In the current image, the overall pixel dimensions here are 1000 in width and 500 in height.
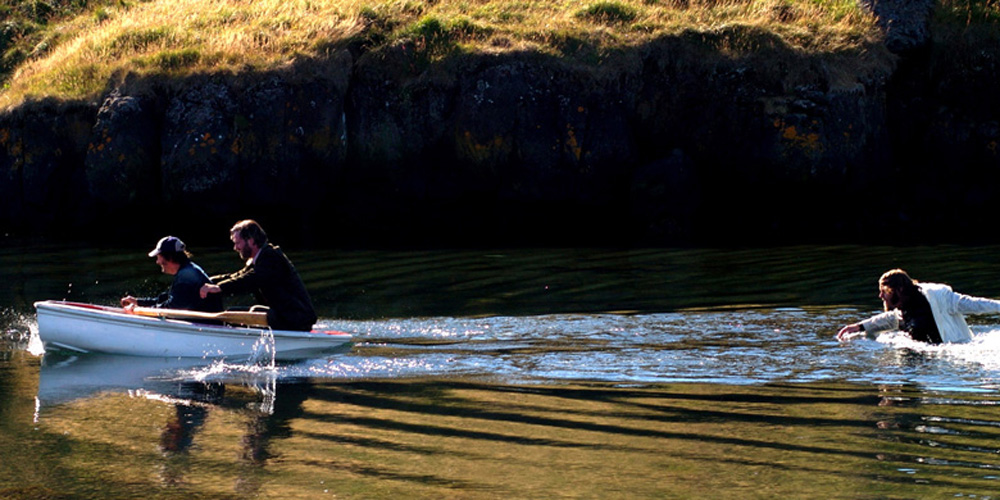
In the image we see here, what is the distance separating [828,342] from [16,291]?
11.7m

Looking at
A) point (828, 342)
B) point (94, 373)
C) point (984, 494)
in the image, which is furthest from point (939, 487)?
point (94, 373)

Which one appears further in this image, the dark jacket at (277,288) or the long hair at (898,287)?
the dark jacket at (277,288)

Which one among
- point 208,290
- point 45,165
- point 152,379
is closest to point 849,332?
point 208,290

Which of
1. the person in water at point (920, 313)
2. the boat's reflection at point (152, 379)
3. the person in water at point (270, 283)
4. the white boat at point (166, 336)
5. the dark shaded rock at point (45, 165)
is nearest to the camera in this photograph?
the boat's reflection at point (152, 379)

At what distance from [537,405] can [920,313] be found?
5031 mm

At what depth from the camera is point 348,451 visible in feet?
26.9

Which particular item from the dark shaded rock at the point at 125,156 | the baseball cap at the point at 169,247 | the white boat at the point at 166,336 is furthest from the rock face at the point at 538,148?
the baseball cap at the point at 169,247

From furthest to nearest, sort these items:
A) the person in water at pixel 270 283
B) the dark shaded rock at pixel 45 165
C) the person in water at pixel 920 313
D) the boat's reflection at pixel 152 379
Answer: the dark shaded rock at pixel 45 165
the person in water at pixel 270 283
the person in water at pixel 920 313
the boat's reflection at pixel 152 379

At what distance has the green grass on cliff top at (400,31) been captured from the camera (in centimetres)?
2541

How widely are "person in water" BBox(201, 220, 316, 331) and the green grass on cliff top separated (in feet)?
41.8

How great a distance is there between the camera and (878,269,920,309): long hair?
12.6 m

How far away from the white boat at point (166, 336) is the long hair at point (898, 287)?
570 centimetres

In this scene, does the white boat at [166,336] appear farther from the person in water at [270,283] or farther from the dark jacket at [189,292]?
the dark jacket at [189,292]

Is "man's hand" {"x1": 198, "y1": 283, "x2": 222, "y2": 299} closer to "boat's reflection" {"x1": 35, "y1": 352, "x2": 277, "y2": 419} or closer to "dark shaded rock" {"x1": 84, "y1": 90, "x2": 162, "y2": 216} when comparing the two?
"boat's reflection" {"x1": 35, "y1": 352, "x2": 277, "y2": 419}
